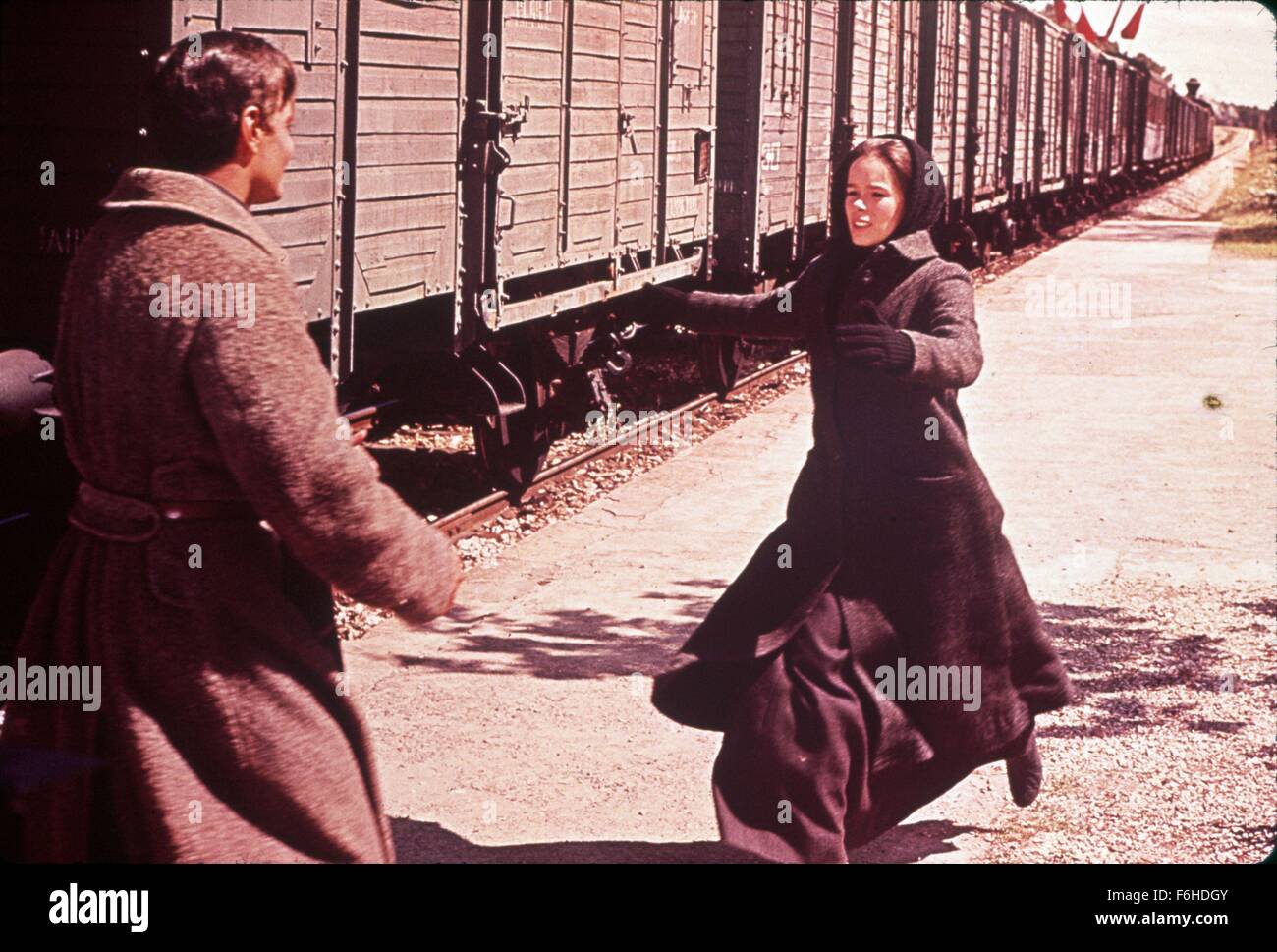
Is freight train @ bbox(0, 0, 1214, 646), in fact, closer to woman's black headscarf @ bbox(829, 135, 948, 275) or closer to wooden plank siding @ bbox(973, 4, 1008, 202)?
woman's black headscarf @ bbox(829, 135, 948, 275)

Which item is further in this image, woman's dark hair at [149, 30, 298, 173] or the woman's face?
the woman's face

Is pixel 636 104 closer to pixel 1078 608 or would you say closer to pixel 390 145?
pixel 390 145

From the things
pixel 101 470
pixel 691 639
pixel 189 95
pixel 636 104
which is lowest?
pixel 691 639

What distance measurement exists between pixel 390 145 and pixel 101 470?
447 centimetres

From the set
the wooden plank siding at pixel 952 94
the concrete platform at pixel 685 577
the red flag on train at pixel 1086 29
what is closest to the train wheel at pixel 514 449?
the concrete platform at pixel 685 577

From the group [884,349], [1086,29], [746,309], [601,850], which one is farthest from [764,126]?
[1086,29]

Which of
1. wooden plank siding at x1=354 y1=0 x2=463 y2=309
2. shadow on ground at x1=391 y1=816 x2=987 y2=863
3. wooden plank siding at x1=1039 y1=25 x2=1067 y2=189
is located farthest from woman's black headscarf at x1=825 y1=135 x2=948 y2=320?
wooden plank siding at x1=1039 y1=25 x2=1067 y2=189

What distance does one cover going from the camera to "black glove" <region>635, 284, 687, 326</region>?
439 cm

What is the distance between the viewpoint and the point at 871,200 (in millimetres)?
3842

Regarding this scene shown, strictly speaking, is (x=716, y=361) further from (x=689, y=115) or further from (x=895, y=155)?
(x=895, y=155)

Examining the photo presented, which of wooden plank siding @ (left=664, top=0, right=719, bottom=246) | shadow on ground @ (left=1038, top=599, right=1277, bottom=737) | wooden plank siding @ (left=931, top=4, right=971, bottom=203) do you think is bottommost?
shadow on ground @ (left=1038, top=599, right=1277, bottom=737)

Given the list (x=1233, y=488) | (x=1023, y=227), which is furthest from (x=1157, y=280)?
(x=1233, y=488)

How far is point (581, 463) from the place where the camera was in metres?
9.56

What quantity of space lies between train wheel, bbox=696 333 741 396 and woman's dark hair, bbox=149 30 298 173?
9538 millimetres
